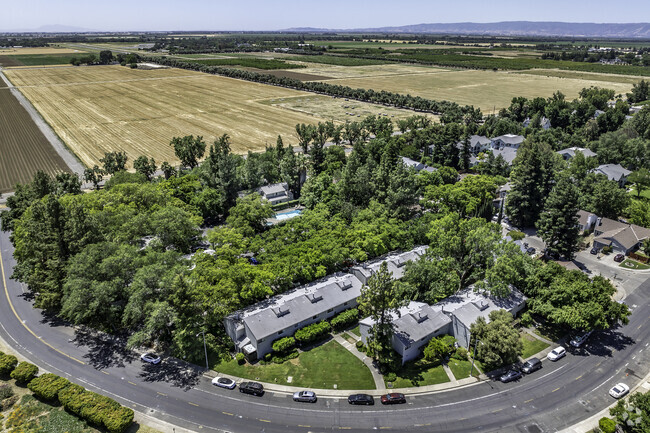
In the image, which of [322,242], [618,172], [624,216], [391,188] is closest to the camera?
[322,242]

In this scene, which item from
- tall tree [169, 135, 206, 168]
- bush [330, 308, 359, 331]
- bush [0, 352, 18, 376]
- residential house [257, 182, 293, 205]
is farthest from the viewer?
tall tree [169, 135, 206, 168]

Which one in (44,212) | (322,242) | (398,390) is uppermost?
(44,212)

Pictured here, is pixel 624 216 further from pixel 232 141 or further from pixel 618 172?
pixel 232 141

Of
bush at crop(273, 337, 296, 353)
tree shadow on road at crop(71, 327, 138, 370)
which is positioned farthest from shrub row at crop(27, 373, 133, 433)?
bush at crop(273, 337, 296, 353)

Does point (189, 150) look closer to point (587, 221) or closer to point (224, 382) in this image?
point (224, 382)

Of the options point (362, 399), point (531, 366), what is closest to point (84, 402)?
point (362, 399)

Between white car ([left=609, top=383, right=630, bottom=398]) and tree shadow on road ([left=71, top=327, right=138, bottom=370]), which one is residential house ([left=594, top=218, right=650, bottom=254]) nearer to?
white car ([left=609, top=383, right=630, bottom=398])

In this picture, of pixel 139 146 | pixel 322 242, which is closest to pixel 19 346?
pixel 322 242
